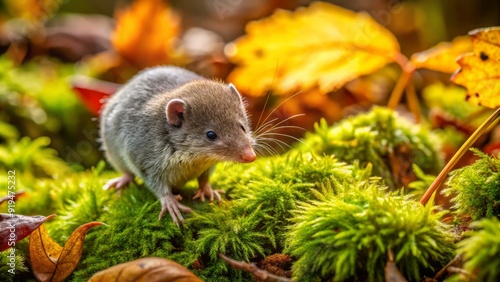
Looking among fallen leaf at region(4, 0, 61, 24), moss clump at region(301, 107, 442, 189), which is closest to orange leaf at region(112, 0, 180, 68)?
fallen leaf at region(4, 0, 61, 24)

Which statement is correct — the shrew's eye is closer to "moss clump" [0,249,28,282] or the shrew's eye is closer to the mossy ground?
the mossy ground

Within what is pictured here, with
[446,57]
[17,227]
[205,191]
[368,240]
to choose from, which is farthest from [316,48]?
[17,227]

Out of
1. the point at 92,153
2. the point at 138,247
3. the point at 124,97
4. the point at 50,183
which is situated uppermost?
the point at 124,97

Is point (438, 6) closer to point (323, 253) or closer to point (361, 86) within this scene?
point (361, 86)

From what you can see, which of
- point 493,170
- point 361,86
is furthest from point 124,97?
point 361,86

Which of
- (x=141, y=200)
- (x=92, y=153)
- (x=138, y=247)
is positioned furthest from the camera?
(x=92, y=153)

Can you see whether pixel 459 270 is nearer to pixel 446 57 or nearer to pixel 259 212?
pixel 259 212

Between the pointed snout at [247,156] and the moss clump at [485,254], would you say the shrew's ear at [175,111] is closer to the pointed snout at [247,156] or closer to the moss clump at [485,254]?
the pointed snout at [247,156]
